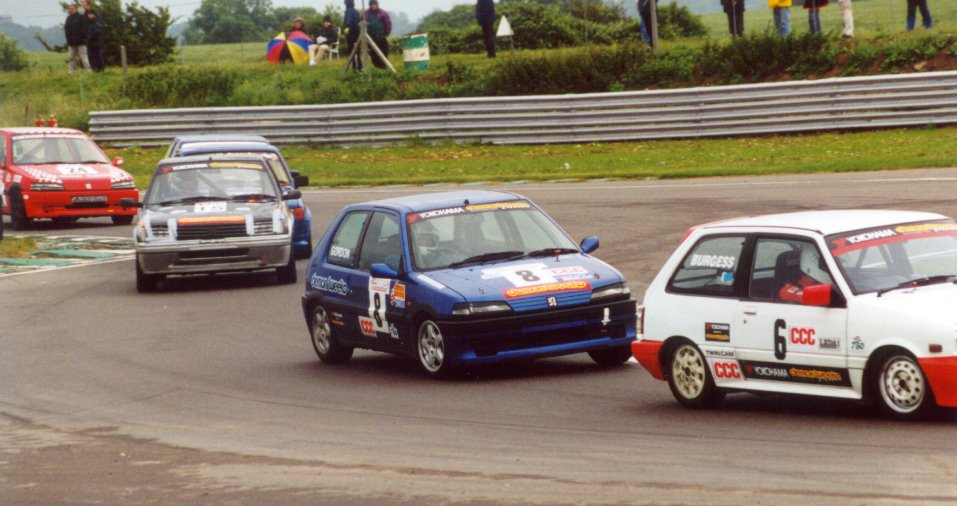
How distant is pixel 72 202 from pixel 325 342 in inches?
571

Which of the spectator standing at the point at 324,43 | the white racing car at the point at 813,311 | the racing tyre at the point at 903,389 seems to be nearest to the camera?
the racing tyre at the point at 903,389

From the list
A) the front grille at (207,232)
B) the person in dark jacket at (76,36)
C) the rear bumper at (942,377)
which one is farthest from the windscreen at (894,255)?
the person in dark jacket at (76,36)

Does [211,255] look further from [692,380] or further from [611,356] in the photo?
[692,380]

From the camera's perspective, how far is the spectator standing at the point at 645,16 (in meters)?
36.8

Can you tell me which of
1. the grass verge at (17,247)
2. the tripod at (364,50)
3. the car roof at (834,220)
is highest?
the tripod at (364,50)

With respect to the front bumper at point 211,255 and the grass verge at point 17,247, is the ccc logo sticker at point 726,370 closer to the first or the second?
the front bumper at point 211,255

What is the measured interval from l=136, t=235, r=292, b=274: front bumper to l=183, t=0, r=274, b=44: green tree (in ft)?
289

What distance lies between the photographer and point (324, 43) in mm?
49188

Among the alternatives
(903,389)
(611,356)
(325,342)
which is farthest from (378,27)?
(903,389)

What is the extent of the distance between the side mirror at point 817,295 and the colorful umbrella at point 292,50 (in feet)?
131

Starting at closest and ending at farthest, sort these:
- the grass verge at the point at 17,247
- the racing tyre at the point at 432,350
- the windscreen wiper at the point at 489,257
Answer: the racing tyre at the point at 432,350 → the windscreen wiper at the point at 489,257 → the grass verge at the point at 17,247

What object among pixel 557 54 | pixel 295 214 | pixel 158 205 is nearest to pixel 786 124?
pixel 557 54

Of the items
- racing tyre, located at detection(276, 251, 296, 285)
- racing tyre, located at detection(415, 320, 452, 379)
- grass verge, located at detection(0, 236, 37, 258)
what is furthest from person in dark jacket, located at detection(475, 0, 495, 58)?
racing tyre, located at detection(415, 320, 452, 379)

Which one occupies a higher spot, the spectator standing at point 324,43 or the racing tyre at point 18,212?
the spectator standing at point 324,43
